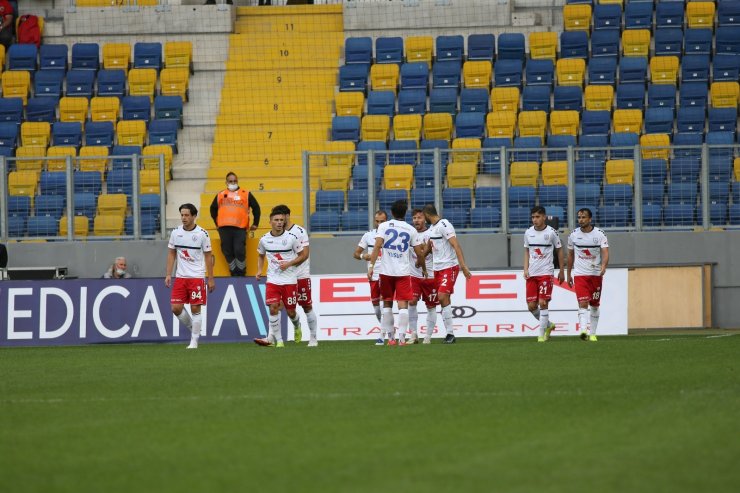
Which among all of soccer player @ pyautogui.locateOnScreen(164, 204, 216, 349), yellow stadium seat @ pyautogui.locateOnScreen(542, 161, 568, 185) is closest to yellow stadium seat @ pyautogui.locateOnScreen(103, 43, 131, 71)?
yellow stadium seat @ pyautogui.locateOnScreen(542, 161, 568, 185)

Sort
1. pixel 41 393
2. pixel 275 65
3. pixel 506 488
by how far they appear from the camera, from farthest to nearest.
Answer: pixel 275 65 → pixel 41 393 → pixel 506 488

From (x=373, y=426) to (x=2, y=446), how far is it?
96.1 inches

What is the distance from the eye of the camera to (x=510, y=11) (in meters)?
30.6

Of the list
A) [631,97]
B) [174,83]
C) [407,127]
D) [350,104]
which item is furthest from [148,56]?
[631,97]

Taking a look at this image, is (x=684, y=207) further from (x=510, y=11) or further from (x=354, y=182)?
(x=510, y=11)

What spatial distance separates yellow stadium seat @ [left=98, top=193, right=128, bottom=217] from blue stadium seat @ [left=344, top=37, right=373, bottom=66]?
814cm

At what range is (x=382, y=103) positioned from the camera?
92.3 feet

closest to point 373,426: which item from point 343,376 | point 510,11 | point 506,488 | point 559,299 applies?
point 506,488

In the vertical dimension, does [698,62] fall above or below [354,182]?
above

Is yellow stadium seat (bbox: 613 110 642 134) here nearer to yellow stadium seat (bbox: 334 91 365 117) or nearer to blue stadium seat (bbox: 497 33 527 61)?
blue stadium seat (bbox: 497 33 527 61)

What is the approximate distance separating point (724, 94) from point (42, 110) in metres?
15.2

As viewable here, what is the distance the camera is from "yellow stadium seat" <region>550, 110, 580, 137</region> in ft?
87.8

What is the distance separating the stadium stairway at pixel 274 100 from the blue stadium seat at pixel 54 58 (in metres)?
3.90

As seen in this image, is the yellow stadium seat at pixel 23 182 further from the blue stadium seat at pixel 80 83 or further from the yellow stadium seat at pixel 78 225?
the blue stadium seat at pixel 80 83
